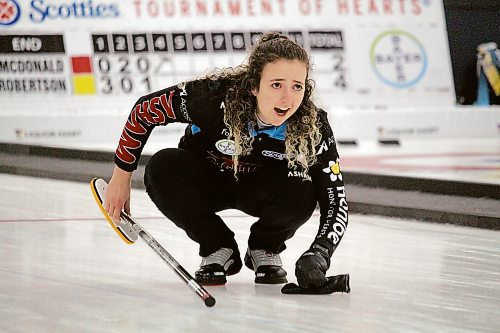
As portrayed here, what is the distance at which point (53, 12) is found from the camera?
702 cm

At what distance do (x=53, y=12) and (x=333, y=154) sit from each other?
4967 millimetres

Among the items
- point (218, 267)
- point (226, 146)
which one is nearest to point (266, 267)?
point (218, 267)

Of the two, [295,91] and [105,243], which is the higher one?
[295,91]

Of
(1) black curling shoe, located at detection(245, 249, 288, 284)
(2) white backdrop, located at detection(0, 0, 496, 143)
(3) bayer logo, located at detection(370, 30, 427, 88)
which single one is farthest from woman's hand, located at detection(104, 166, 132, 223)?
(3) bayer logo, located at detection(370, 30, 427, 88)

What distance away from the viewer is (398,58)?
7750 mm

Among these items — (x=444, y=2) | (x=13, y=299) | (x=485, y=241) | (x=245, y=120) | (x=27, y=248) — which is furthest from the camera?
(x=444, y=2)

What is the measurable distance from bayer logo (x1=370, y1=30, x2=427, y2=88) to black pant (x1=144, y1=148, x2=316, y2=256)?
5288 mm

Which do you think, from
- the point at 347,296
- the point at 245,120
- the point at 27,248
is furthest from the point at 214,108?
the point at 27,248

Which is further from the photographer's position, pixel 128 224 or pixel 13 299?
pixel 128 224

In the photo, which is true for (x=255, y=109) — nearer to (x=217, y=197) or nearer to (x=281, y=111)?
(x=281, y=111)

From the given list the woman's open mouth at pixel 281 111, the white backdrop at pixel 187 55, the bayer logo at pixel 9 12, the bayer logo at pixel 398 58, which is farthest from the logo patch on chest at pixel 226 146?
the bayer logo at pixel 398 58

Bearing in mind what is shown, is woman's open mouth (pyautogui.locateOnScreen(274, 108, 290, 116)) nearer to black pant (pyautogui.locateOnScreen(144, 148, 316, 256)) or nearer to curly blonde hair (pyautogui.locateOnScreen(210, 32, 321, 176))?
curly blonde hair (pyautogui.locateOnScreen(210, 32, 321, 176))

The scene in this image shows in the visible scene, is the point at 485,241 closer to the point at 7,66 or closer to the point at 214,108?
the point at 214,108

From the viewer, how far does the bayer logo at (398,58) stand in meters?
7.70
